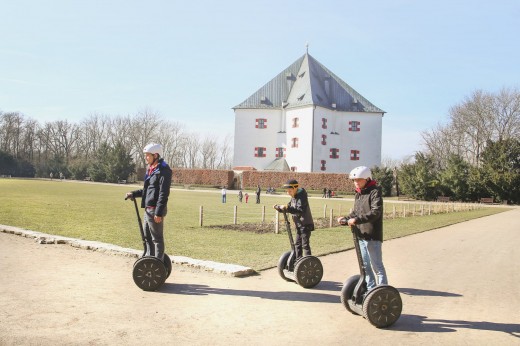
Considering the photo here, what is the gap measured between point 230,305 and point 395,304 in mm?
2214

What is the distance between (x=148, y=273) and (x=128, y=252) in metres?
3.20

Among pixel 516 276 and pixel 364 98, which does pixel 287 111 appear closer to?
pixel 364 98

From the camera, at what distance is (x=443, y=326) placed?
229 inches

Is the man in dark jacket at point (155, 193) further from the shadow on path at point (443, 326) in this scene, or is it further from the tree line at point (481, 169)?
the tree line at point (481, 169)

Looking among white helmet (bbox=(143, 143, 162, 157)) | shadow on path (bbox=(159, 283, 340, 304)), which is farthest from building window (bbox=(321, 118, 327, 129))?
white helmet (bbox=(143, 143, 162, 157))

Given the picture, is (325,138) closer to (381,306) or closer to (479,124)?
(479,124)

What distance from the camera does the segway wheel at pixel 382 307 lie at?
562cm

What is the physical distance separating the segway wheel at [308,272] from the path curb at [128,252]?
50.9 inches

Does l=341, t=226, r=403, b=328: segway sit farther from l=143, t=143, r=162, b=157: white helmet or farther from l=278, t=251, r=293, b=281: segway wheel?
l=143, t=143, r=162, b=157: white helmet

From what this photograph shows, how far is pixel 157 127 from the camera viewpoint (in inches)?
3898

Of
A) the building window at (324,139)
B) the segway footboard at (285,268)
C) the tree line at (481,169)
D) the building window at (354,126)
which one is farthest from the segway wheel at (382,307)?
the building window at (354,126)

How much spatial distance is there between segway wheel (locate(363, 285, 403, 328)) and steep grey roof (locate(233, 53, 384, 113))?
6529cm

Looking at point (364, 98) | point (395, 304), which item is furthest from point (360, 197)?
point (364, 98)

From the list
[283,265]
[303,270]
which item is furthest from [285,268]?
[303,270]
